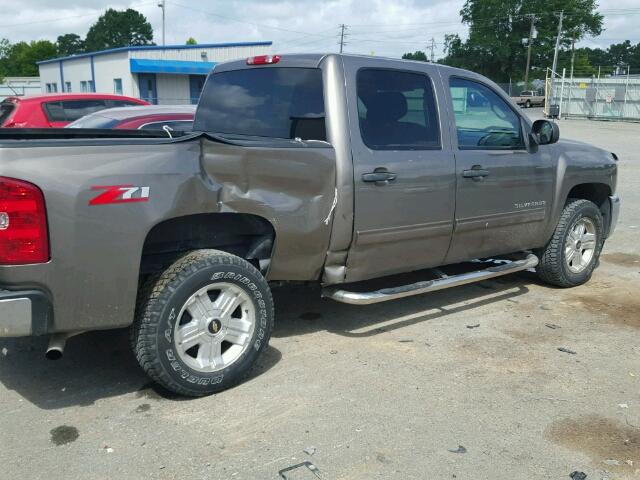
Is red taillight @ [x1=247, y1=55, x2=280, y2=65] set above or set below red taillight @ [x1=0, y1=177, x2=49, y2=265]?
above

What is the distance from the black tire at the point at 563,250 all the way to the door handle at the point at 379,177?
7.33 ft

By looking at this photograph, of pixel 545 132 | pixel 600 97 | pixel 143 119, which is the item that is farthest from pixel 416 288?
pixel 600 97

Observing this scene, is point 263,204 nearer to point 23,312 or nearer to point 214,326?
point 214,326

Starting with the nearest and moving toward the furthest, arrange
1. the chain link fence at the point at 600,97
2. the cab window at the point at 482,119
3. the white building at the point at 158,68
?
1. the cab window at the point at 482,119
2. the white building at the point at 158,68
3. the chain link fence at the point at 600,97

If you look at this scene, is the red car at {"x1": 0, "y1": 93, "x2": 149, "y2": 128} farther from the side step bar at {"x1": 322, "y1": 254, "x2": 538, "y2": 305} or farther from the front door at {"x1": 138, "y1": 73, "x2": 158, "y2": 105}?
the front door at {"x1": 138, "y1": 73, "x2": 158, "y2": 105}

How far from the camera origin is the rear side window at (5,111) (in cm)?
1090

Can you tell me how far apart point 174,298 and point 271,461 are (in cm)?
100

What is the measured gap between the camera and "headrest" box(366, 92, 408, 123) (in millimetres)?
4430

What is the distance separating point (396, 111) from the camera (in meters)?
4.61

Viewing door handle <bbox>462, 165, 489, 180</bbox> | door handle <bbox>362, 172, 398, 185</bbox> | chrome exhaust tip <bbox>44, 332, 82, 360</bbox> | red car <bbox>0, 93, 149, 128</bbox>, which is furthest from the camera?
red car <bbox>0, 93, 149, 128</bbox>

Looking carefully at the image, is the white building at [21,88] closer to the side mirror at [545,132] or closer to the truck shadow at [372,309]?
the truck shadow at [372,309]

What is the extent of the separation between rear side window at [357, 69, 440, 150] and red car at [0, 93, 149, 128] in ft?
24.9

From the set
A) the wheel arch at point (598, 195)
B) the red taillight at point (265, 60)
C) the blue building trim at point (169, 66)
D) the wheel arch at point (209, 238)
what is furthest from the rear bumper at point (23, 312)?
the blue building trim at point (169, 66)

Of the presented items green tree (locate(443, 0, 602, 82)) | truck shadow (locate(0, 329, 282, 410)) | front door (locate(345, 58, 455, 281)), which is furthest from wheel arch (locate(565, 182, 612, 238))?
green tree (locate(443, 0, 602, 82))
